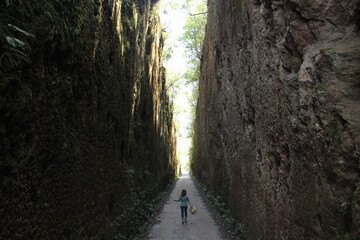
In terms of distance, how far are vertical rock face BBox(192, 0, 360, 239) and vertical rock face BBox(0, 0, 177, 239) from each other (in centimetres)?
408

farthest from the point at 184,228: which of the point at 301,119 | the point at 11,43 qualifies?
the point at 11,43

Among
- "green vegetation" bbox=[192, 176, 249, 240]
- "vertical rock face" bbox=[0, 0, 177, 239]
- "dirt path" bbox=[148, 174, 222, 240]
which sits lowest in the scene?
"dirt path" bbox=[148, 174, 222, 240]

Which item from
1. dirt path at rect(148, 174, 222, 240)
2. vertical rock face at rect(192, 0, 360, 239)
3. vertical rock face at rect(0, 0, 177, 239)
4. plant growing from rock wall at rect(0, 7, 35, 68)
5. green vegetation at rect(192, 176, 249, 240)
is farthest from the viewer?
dirt path at rect(148, 174, 222, 240)

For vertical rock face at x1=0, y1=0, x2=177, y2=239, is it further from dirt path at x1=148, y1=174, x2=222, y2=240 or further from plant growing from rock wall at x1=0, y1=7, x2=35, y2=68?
dirt path at x1=148, y1=174, x2=222, y2=240

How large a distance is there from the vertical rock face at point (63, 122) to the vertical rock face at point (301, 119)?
408cm

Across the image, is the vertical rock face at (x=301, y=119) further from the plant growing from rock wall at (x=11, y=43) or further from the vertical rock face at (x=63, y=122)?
the plant growing from rock wall at (x=11, y=43)

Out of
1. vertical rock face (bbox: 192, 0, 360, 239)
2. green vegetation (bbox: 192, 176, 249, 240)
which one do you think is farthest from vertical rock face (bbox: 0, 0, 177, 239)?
vertical rock face (bbox: 192, 0, 360, 239)

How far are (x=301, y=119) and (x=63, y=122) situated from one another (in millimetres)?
4154

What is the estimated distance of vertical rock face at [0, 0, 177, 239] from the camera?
3432 millimetres

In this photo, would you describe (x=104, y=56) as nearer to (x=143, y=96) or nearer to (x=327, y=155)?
Answer: (x=327, y=155)

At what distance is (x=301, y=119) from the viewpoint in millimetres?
4844

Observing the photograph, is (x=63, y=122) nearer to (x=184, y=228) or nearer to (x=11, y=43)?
(x=11, y=43)

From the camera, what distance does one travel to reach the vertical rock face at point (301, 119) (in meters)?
3.83

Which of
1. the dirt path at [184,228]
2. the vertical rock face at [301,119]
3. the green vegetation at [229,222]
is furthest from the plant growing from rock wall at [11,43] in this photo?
the green vegetation at [229,222]
